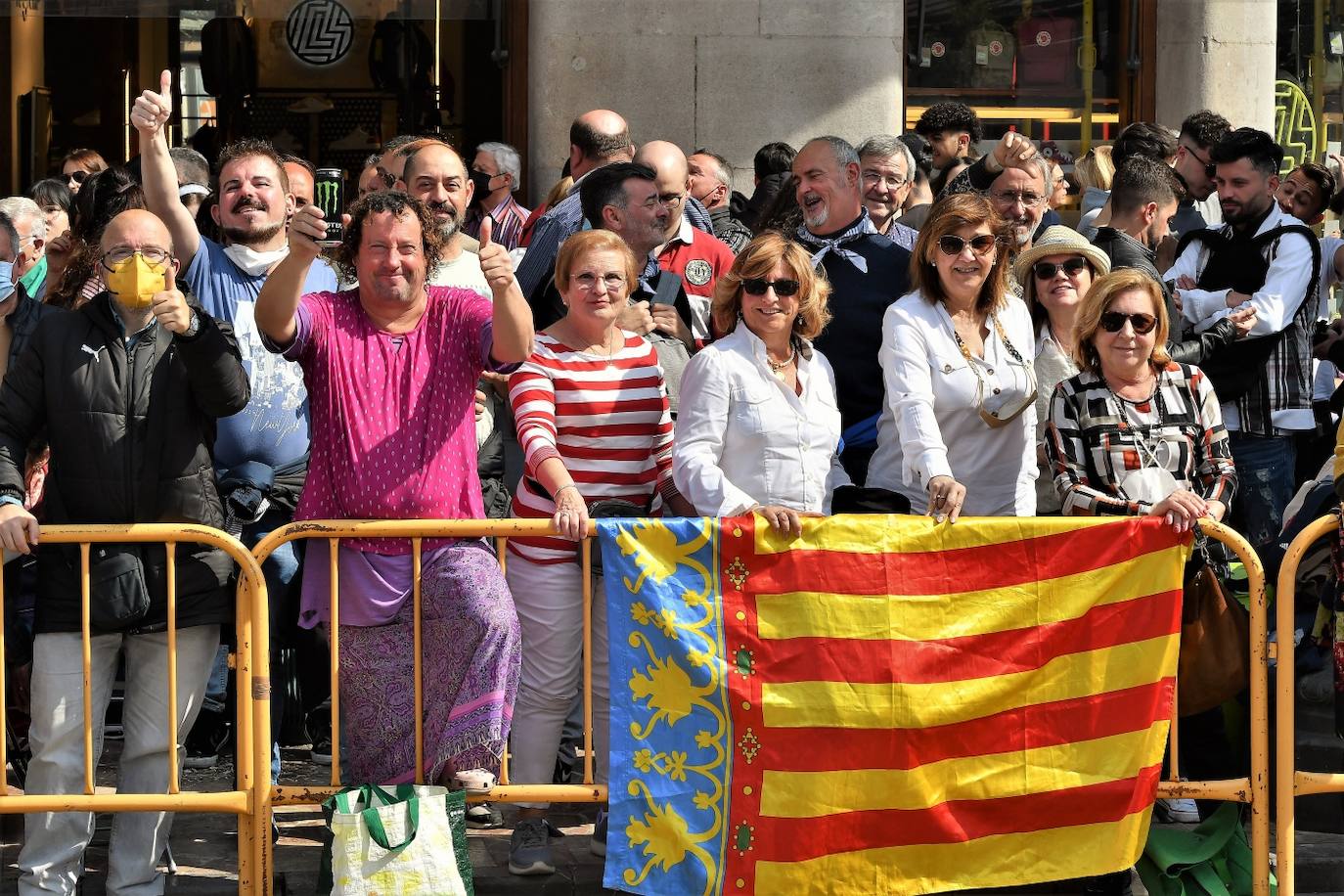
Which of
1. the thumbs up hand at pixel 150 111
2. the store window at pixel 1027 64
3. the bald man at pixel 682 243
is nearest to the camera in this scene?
the thumbs up hand at pixel 150 111

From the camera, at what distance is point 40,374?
19.3 feet

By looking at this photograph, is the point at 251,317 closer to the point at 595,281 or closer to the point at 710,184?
the point at 595,281

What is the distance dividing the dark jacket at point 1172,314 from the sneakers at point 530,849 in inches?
124

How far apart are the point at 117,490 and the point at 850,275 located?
2.84m

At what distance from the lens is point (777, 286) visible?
6.30 meters

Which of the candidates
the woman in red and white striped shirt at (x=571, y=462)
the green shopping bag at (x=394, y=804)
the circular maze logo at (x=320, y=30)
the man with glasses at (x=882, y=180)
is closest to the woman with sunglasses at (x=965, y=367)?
the woman in red and white striped shirt at (x=571, y=462)

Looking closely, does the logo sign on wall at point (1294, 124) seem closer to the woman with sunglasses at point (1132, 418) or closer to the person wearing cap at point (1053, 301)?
the person wearing cap at point (1053, 301)

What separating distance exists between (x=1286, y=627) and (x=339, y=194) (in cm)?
328

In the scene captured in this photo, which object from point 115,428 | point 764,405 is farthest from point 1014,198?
point 115,428

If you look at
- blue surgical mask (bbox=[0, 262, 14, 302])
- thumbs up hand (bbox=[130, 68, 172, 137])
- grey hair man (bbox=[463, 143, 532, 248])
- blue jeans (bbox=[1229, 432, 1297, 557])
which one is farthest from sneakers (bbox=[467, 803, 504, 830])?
grey hair man (bbox=[463, 143, 532, 248])

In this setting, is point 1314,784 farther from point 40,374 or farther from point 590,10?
point 590,10

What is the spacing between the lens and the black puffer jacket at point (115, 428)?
5848mm

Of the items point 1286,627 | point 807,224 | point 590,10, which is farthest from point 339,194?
point 590,10

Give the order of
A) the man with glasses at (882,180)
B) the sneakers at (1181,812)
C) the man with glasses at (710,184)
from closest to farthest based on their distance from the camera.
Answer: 1. the sneakers at (1181,812)
2. the man with glasses at (882,180)
3. the man with glasses at (710,184)
